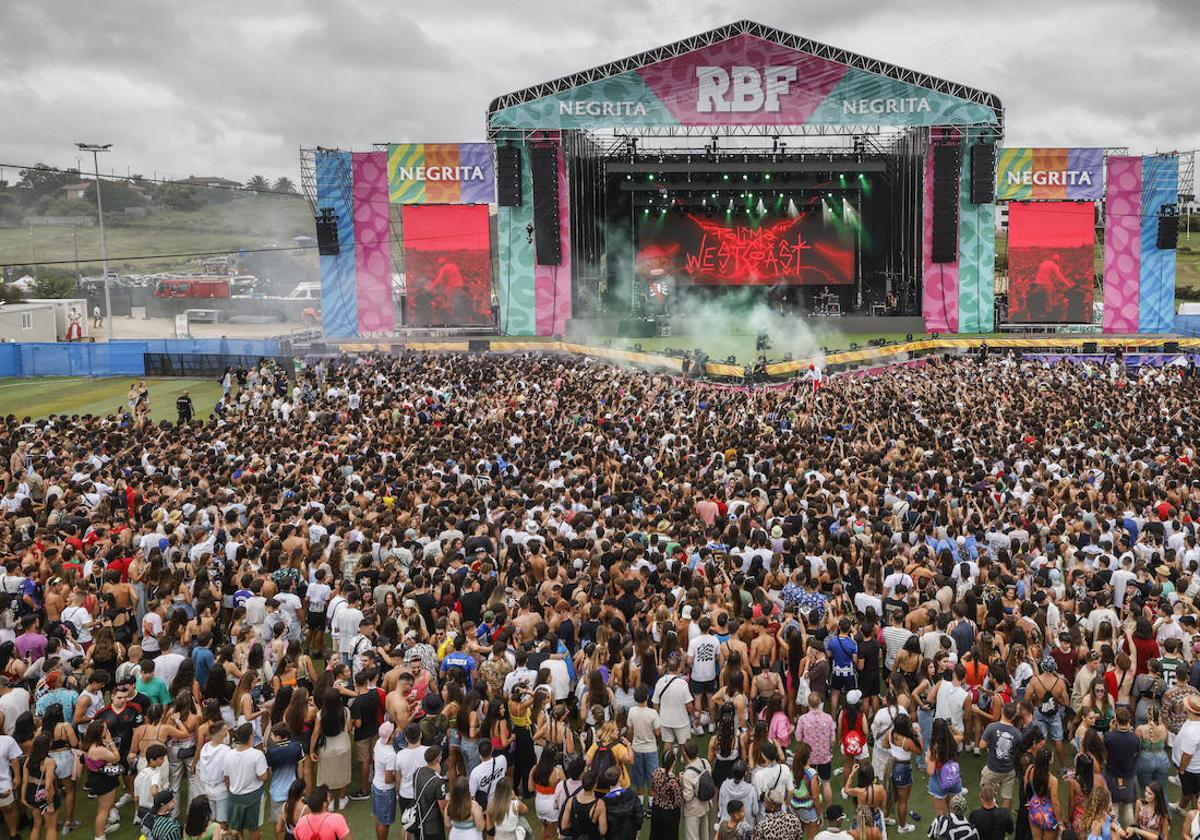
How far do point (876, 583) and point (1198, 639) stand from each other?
111 inches

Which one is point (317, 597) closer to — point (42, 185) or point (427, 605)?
point (427, 605)

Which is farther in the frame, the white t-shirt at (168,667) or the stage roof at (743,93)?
the stage roof at (743,93)

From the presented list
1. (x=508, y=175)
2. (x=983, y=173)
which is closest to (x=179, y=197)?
(x=508, y=175)

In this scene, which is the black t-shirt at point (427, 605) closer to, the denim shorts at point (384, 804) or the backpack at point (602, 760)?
the denim shorts at point (384, 804)

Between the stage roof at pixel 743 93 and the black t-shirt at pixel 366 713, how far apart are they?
113ft

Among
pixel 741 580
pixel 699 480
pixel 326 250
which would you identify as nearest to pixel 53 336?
pixel 326 250

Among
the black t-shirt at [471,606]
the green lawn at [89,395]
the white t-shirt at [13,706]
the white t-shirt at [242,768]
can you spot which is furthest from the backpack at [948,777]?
the green lawn at [89,395]

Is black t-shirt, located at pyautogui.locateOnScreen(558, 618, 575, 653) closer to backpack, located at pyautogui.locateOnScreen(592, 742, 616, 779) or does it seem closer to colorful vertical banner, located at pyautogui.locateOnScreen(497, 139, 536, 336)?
backpack, located at pyautogui.locateOnScreen(592, 742, 616, 779)

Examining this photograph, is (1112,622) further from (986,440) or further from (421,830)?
Answer: (986,440)

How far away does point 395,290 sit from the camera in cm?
4522

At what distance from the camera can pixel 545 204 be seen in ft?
134

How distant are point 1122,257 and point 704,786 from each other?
41.8m

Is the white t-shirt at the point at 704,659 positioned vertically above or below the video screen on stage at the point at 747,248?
below

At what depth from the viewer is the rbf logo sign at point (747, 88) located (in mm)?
40094
